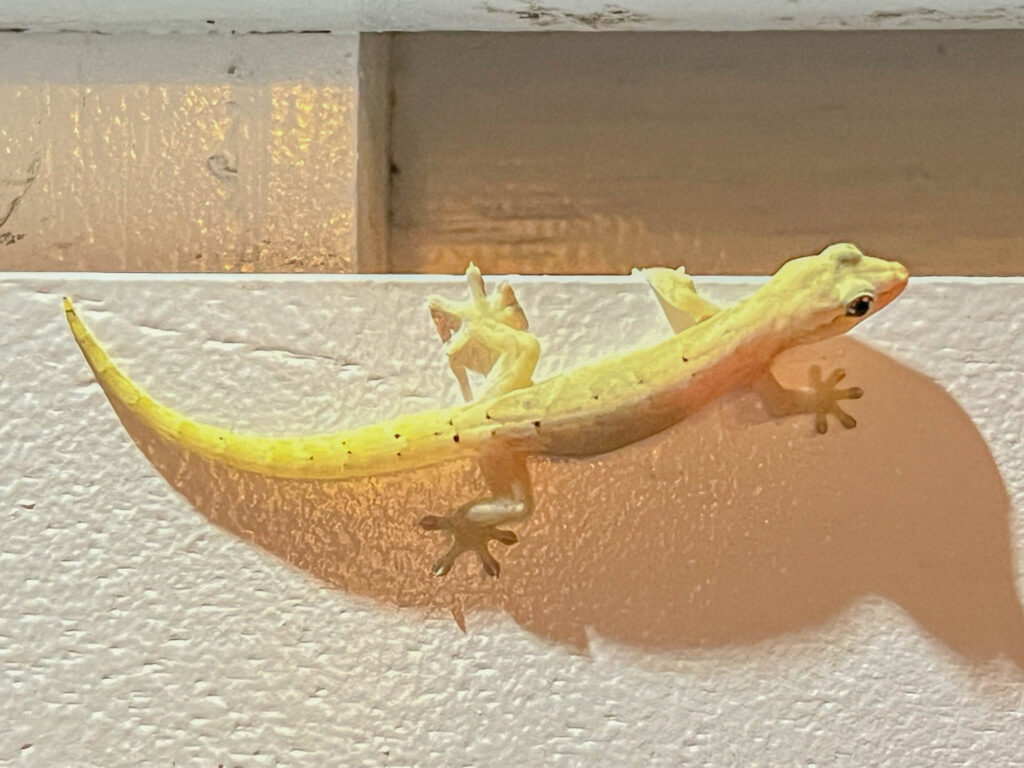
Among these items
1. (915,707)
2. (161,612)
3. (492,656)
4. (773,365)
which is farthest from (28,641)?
(915,707)

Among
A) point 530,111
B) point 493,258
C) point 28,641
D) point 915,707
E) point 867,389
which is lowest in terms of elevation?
point 915,707

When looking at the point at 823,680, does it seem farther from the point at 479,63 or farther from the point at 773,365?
the point at 479,63

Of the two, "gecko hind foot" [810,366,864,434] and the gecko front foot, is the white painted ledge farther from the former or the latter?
the gecko front foot

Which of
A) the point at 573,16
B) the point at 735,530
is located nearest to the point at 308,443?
the point at 735,530

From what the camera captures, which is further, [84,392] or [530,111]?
[530,111]

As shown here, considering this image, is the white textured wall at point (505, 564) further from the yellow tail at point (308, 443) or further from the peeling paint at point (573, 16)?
the peeling paint at point (573, 16)

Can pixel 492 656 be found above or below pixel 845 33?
below
